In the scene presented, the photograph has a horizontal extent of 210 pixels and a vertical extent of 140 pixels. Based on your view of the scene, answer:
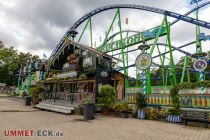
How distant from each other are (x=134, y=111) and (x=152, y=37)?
9428 mm

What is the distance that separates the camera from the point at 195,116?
9.91 metres

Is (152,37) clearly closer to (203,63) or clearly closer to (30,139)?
(203,63)

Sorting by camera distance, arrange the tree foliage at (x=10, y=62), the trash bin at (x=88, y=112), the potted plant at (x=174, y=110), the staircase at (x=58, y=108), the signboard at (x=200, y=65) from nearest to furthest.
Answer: the potted plant at (x=174, y=110) → the trash bin at (x=88, y=112) → the signboard at (x=200, y=65) → the staircase at (x=58, y=108) → the tree foliage at (x=10, y=62)

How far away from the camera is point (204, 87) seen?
1028cm

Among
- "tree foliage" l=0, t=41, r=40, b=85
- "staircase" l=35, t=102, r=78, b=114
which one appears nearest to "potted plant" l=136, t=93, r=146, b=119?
"staircase" l=35, t=102, r=78, b=114

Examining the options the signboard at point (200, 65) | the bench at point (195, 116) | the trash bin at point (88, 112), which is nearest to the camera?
the bench at point (195, 116)

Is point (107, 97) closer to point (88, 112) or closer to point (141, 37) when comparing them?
point (88, 112)

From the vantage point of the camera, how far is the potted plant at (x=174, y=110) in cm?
1092

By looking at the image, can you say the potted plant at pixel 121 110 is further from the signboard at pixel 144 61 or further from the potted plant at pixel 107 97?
the signboard at pixel 144 61

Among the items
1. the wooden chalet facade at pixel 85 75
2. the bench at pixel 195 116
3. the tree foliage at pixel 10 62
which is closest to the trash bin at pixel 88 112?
the wooden chalet facade at pixel 85 75

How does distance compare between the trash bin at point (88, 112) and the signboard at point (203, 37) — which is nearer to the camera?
the trash bin at point (88, 112)

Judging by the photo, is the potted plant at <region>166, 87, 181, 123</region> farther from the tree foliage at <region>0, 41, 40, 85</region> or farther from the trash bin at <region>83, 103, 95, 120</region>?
the tree foliage at <region>0, 41, 40, 85</region>

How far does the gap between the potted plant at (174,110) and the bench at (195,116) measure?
48 cm

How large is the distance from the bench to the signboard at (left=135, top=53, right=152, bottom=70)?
4.50 metres
